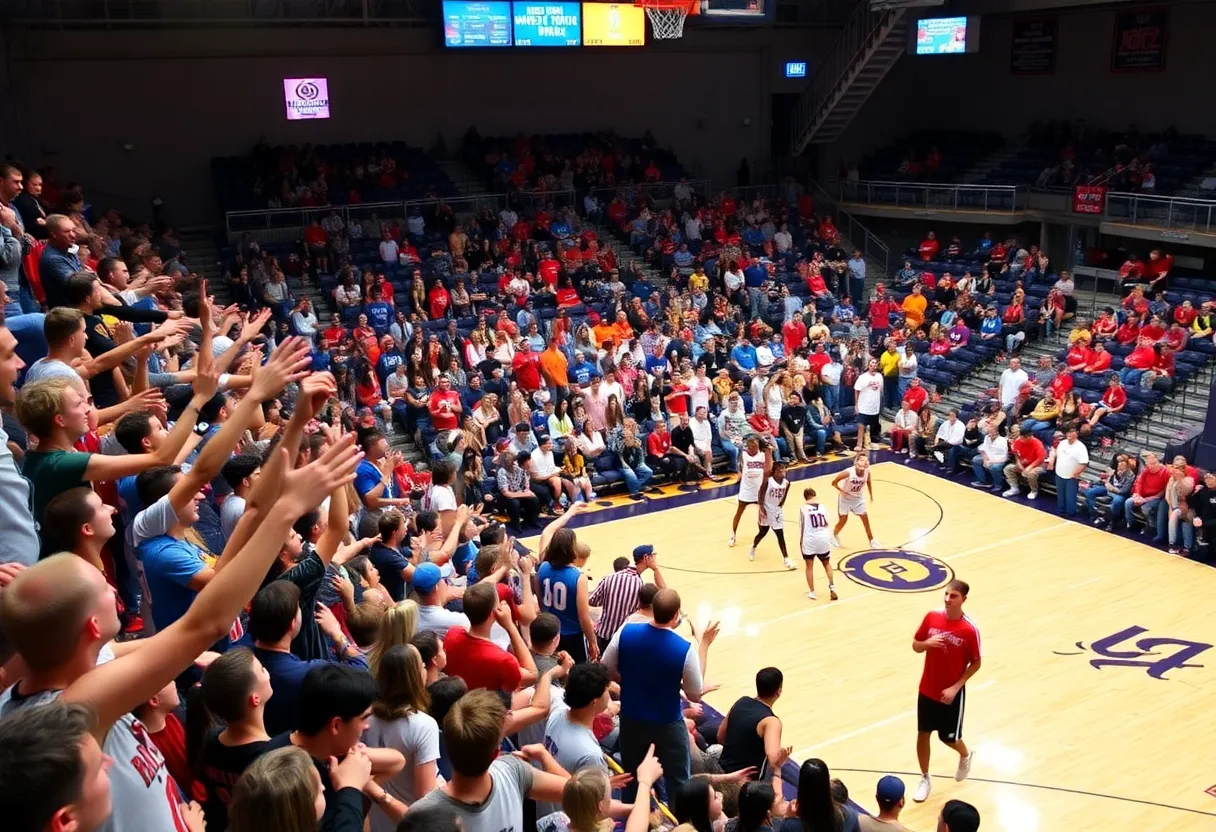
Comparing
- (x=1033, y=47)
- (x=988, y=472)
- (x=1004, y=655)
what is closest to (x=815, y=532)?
(x=1004, y=655)

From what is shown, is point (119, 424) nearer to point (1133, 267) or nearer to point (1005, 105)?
point (1133, 267)

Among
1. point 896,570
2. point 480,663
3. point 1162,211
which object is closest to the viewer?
point 480,663

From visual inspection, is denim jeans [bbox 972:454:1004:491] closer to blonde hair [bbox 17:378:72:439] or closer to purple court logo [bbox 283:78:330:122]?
blonde hair [bbox 17:378:72:439]

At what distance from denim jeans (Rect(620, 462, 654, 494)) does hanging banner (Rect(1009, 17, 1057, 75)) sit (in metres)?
15.5

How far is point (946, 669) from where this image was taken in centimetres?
761

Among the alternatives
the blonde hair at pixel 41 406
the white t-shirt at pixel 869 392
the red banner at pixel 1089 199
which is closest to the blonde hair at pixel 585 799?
the blonde hair at pixel 41 406

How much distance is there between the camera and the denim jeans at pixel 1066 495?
13977mm

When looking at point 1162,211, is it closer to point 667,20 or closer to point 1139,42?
point 1139,42

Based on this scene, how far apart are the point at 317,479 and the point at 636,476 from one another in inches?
501

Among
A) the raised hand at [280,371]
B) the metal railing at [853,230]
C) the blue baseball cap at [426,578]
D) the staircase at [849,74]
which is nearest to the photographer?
the raised hand at [280,371]

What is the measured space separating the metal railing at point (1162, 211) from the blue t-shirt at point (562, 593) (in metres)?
15.3

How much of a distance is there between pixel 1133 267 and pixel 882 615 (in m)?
11.2

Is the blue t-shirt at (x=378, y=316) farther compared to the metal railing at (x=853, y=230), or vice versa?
the metal railing at (x=853, y=230)

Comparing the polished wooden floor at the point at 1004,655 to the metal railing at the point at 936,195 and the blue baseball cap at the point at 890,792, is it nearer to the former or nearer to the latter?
the blue baseball cap at the point at 890,792
